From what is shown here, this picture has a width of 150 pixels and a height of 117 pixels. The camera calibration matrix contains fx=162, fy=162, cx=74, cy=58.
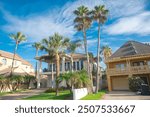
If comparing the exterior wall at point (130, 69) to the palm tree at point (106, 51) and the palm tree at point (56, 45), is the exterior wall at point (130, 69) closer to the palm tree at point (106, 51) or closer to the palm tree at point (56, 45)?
the palm tree at point (56, 45)

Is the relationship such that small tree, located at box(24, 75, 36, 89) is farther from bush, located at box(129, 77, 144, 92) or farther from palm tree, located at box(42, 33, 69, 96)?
bush, located at box(129, 77, 144, 92)

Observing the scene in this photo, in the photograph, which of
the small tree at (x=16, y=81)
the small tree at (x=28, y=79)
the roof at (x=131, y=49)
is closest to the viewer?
the roof at (x=131, y=49)

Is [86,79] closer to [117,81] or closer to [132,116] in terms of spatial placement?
[117,81]

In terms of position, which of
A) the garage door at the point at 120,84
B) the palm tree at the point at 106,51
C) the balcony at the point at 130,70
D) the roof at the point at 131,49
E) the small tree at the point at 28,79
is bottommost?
the garage door at the point at 120,84

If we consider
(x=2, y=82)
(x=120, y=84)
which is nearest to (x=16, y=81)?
(x=2, y=82)

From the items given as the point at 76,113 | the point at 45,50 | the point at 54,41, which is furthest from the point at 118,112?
the point at 45,50

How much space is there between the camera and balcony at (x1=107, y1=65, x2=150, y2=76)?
25938 millimetres

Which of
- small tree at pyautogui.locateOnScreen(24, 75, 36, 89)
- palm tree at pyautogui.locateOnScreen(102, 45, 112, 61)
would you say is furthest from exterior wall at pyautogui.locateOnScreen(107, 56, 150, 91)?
small tree at pyautogui.locateOnScreen(24, 75, 36, 89)

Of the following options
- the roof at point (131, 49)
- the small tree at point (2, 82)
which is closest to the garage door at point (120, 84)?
the roof at point (131, 49)

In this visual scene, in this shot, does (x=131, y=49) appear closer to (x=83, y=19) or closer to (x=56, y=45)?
(x=83, y=19)

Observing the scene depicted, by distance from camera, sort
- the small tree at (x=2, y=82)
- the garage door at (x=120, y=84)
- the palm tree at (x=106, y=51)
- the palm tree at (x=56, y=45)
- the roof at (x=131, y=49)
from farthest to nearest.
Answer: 1. the palm tree at (x=106, y=51)
2. the small tree at (x=2, y=82)
3. the garage door at (x=120, y=84)
4. the roof at (x=131, y=49)
5. the palm tree at (x=56, y=45)

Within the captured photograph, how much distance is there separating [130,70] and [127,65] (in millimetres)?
1080

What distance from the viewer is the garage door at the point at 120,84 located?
29450mm

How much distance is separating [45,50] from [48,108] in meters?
19.1
